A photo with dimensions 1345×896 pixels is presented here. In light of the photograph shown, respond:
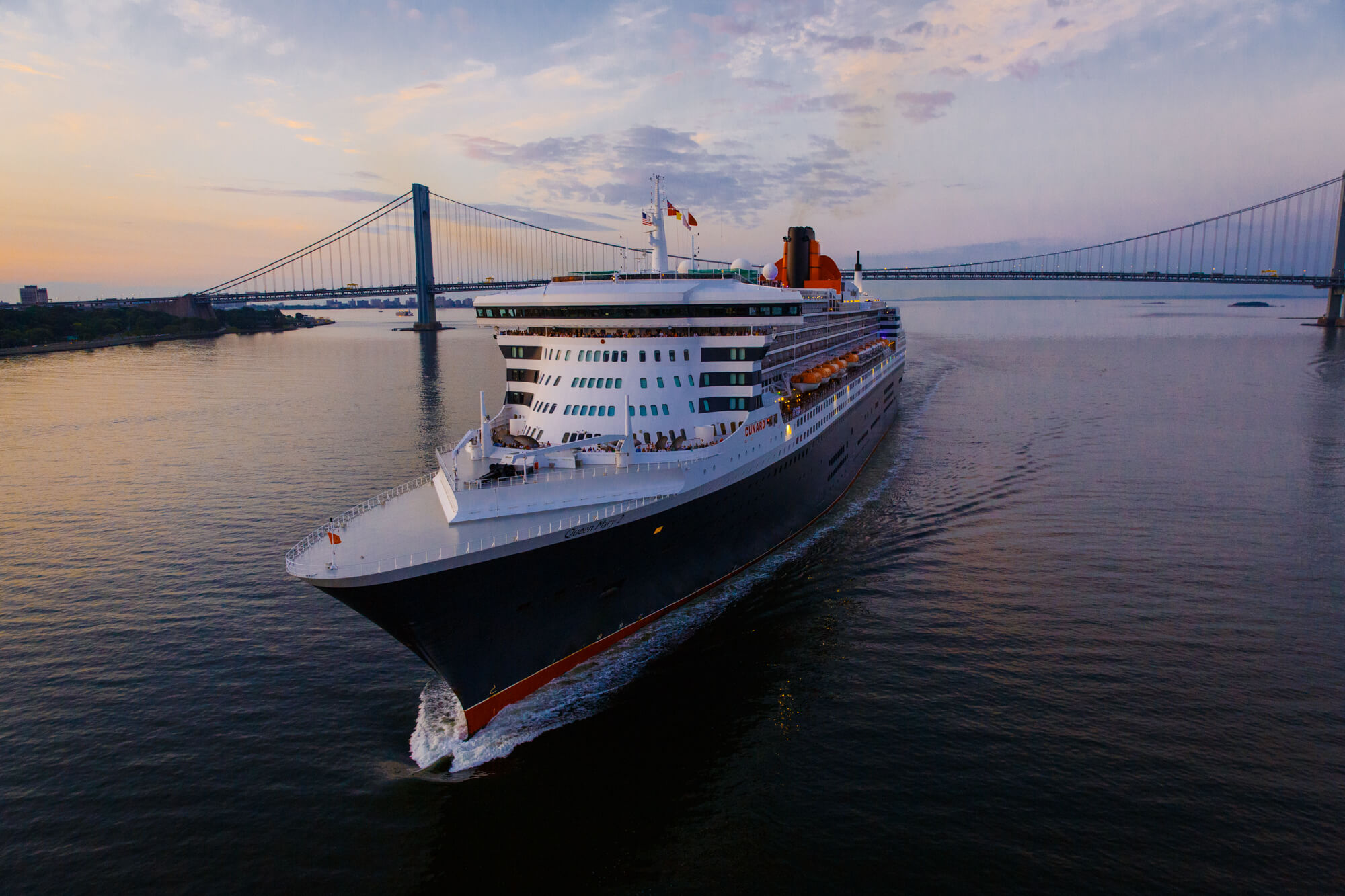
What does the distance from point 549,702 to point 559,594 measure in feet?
8.13

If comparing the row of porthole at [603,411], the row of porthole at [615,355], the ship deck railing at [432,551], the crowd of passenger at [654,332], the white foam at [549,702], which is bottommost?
the white foam at [549,702]

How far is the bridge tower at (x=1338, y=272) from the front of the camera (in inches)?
4921

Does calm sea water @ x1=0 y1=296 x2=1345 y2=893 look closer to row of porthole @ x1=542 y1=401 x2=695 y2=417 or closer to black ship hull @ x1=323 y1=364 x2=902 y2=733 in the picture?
black ship hull @ x1=323 y1=364 x2=902 y2=733

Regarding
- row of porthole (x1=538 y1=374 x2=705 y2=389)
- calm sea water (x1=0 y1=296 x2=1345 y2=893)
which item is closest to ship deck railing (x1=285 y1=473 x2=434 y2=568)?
calm sea water (x1=0 y1=296 x2=1345 y2=893)

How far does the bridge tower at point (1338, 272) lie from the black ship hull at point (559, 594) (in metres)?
156

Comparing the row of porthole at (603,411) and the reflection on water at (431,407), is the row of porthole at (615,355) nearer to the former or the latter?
the row of porthole at (603,411)

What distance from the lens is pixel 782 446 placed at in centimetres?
2278

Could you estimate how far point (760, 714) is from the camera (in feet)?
51.7

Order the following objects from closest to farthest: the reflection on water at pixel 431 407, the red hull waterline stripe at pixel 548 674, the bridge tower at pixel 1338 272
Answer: the red hull waterline stripe at pixel 548 674 < the reflection on water at pixel 431 407 < the bridge tower at pixel 1338 272

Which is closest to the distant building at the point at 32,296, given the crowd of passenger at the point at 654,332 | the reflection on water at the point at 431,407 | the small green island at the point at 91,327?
the small green island at the point at 91,327

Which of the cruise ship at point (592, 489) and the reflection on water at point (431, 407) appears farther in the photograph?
the reflection on water at point (431, 407)

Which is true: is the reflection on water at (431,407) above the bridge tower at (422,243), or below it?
below

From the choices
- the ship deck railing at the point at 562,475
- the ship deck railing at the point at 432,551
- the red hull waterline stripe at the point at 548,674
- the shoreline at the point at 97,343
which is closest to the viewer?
the ship deck railing at the point at 432,551

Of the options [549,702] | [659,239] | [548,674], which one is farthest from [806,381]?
[549,702]
